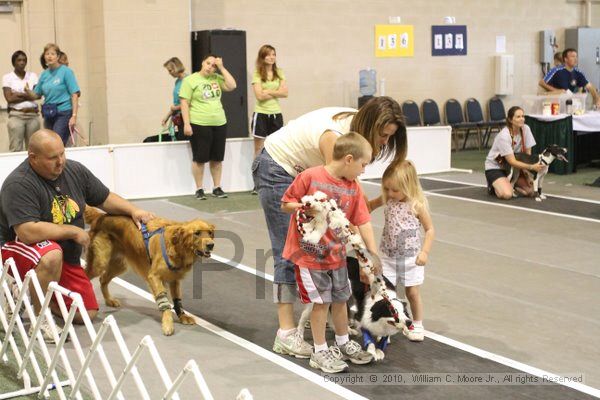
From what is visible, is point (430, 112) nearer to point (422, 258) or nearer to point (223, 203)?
point (223, 203)

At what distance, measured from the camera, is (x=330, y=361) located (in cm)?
444

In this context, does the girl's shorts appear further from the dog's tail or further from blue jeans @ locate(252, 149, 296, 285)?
the dog's tail

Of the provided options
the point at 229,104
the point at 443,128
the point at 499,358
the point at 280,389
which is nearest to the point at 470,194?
the point at 443,128

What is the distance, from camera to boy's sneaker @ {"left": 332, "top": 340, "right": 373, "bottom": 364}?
4543 mm

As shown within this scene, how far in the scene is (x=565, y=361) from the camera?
458cm

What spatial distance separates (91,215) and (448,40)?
1212cm

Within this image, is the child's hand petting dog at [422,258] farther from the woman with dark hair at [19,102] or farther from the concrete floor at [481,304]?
the woman with dark hair at [19,102]

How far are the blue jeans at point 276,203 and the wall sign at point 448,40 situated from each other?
39.7ft

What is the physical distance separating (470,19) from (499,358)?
13060mm

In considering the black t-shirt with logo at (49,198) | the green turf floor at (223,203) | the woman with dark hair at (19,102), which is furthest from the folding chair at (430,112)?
the black t-shirt with logo at (49,198)

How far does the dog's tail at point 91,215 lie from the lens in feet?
18.0

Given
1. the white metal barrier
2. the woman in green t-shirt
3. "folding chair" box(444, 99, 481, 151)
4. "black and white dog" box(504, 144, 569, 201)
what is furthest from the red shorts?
"folding chair" box(444, 99, 481, 151)

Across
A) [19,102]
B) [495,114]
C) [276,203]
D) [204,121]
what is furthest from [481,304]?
[495,114]

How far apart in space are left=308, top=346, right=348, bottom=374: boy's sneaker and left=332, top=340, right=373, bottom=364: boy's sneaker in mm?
83
